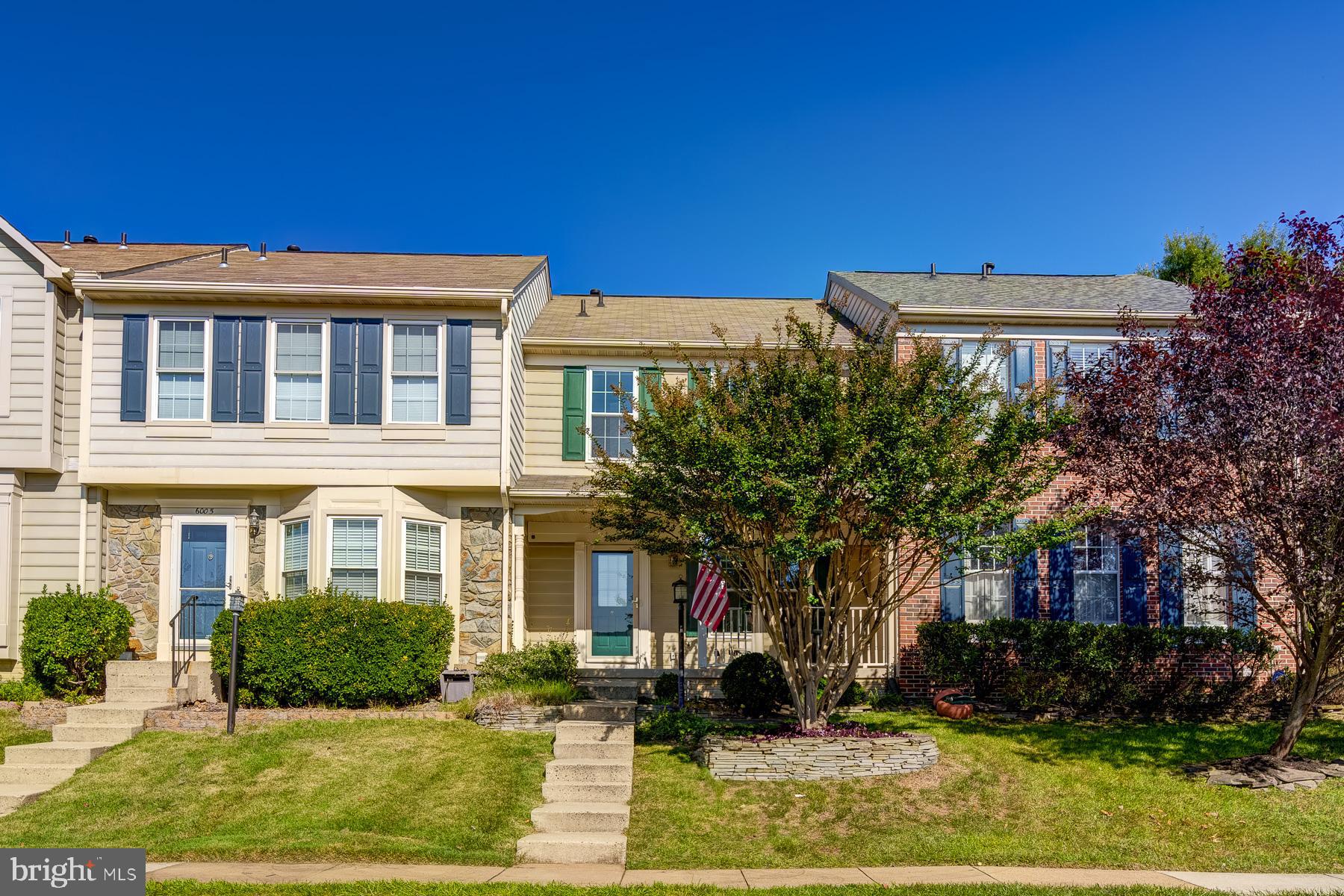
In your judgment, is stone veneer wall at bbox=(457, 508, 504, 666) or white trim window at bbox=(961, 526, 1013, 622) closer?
stone veneer wall at bbox=(457, 508, 504, 666)

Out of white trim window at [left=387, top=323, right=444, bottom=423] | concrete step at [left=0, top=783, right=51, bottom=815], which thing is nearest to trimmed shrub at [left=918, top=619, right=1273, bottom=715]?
white trim window at [left=387, top=323, right=444, bottom=423]

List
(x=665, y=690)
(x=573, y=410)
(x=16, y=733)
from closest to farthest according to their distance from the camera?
(x=16, y=733) → (x=665, y=690) → (x=573, y=410)

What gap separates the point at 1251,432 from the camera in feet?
39.0

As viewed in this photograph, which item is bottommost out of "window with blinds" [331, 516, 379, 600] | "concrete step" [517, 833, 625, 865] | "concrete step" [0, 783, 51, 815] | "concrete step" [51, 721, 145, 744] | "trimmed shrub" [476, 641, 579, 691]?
"concrete step" [517, 833, 625, 865]

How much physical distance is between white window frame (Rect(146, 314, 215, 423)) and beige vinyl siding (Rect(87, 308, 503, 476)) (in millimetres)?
94

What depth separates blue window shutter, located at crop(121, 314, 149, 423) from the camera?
16047 millimetres

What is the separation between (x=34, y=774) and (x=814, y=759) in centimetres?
829

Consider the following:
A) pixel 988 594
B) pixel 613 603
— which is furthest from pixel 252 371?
pixel 988 594

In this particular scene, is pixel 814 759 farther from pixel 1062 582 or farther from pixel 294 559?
pixel 294 559

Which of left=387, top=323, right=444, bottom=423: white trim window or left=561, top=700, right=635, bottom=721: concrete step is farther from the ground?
left=387, top=323, right=444, bottom=423: white trim window

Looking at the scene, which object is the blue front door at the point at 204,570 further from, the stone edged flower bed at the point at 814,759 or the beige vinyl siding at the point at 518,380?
the stone edged flower bed at the point at 814,759

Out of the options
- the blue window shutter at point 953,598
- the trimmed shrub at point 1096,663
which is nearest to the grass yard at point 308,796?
the trimmed shrub at point 1096,663

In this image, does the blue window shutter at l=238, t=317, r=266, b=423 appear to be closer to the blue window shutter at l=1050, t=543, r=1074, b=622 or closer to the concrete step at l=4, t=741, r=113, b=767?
the concrete step at l=4, t=741, r=113, b=767

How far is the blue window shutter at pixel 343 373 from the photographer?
16250 mm
